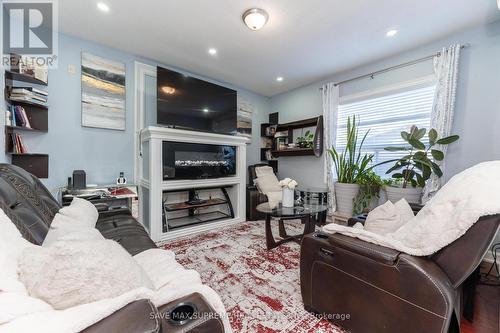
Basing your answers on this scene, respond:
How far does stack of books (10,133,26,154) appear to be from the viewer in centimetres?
214

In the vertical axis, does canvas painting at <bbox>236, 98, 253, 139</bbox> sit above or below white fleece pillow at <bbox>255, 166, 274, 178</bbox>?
above

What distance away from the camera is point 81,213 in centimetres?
150

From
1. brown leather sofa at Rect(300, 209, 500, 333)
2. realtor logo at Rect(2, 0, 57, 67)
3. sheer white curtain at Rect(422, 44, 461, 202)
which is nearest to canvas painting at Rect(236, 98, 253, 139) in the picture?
realtor logo at Rect(2, 0, 57, 67)

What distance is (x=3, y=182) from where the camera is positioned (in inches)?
45.8

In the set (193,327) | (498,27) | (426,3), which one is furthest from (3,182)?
(498,27)

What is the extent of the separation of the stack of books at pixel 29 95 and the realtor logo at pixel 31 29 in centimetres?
26

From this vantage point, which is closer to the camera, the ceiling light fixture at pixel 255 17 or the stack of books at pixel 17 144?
the ceiling light fixture at pixel 255 17

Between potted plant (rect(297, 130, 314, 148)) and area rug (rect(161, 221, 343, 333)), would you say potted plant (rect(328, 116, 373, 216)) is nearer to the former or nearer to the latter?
potted plant (rect(297, 130, 314, 148))

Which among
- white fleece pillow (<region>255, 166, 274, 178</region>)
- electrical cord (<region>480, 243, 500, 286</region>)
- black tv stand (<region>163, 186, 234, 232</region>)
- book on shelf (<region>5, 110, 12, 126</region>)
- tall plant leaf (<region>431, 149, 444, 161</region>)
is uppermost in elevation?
book on shelf (<region>5, 110, 12, 126</region>)

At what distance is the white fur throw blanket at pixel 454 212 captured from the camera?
0.87 meters

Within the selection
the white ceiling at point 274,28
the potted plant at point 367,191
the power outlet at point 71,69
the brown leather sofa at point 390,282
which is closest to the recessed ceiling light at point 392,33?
the white ceiling at point 274,28

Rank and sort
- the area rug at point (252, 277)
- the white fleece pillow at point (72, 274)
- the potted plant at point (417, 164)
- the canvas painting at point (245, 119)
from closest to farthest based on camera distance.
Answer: the white fleece pillow at point (72, 274), the area rug at point (252, 277), the potted plant at point (417, 164), the canvas painting at point (245, 119)

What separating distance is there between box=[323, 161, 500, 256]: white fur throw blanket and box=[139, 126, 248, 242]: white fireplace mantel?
2451mm

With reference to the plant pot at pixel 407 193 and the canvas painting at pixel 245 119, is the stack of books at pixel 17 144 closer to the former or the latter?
the canvas painting at pixel 245 119
